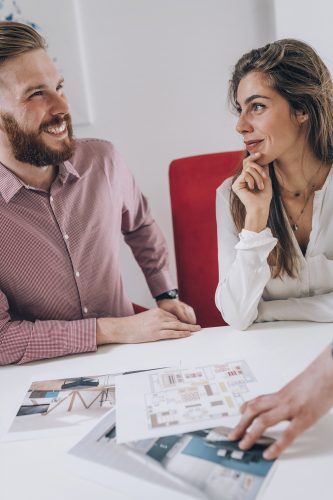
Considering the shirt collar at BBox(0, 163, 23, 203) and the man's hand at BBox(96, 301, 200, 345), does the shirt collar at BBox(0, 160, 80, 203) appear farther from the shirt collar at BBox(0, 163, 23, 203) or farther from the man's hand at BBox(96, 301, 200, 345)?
the man's hand at BBox(96, 301, 200, 345)

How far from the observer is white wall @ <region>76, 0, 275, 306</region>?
1.97 meters

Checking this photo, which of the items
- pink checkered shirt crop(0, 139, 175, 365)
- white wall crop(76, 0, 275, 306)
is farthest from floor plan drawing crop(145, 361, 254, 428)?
white wall crop(76, 0, 275, 306)

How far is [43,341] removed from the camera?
1.11 metres

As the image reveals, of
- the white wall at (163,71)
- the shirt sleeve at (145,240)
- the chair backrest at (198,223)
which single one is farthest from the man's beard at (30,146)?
the white wall at (163,71)

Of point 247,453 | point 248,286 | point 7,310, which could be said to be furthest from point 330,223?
point 7,310

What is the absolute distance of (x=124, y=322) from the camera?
115 centimetres

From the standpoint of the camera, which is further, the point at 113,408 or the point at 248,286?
the point at 248,286

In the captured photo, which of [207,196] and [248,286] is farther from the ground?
[207,196]

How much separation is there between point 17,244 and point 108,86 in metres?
1.09

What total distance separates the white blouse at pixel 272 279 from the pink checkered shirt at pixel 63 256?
0.36 m

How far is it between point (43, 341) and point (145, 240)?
625 mm

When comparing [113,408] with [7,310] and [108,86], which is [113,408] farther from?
[108,86]

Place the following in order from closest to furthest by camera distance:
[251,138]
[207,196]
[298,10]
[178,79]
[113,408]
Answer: [113,408] → [251,138] → [207,196] → [298,10] → [178,79]

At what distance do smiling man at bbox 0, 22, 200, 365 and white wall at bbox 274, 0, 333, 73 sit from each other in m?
0.99
